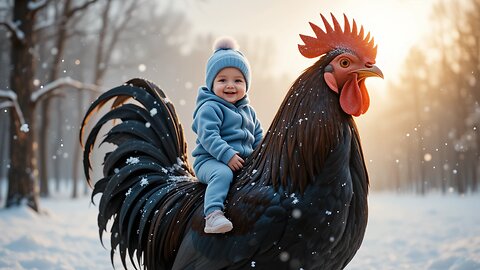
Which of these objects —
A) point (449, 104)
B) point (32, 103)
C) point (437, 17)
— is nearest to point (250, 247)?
point (32, 103)

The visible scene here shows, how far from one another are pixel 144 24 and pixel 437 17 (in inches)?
491

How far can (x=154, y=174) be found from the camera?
142 inches

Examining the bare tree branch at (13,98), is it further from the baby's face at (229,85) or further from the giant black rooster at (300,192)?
the baby's face at (229,85)

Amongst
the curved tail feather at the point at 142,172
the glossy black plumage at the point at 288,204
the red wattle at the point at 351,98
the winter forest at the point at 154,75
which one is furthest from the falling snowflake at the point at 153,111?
the winter forest at the point at 154,75

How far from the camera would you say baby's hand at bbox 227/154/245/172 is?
9.98 ft

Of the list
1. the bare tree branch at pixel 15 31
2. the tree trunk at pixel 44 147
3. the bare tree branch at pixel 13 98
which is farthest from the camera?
the tree trunk at pixel 44 147

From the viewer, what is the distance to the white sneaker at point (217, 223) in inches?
108

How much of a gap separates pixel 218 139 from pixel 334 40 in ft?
3.18

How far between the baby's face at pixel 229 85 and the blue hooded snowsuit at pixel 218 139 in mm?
39

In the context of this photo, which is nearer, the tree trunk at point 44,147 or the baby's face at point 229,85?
the baby's face at point 229,85

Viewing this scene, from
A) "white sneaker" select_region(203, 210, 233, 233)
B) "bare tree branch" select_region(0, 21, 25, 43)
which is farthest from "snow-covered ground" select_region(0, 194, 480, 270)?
"bare tree branch" select_region(0, 21, 25, 43)

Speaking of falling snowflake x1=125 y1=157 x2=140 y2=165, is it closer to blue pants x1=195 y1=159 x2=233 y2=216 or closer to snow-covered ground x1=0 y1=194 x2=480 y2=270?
blue pants x1=195 y1=159 x2=233 y2=216

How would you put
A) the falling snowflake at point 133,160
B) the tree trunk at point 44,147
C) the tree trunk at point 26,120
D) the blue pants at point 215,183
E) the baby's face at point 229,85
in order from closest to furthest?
1. the blue pants at point 215,183
2. the baby's face at point 229,85
3. the falling snowflake at point 133,160
4. the tree trunk at point 26,120
5. the tree trunk at point 44,147

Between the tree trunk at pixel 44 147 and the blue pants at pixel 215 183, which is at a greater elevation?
the blue pants at pixel 215 183
